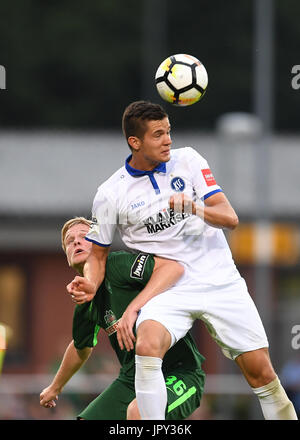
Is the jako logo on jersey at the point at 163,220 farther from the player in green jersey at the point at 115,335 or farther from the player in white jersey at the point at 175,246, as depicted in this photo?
the player in green jersey at the point at 115,335

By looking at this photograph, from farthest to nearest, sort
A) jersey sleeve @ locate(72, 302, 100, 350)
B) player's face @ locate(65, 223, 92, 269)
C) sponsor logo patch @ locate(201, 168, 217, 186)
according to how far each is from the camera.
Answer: jersey sleeve @ locate(72, 302, 100, 350) < player's face @ locate(65, 223, 92, 269) < sponsor logo patch @ locate(201, 168, 217, 186)

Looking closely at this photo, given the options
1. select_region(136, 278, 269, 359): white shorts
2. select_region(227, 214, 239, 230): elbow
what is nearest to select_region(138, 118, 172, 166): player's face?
select_region(227, 214, 239, 230): elbow

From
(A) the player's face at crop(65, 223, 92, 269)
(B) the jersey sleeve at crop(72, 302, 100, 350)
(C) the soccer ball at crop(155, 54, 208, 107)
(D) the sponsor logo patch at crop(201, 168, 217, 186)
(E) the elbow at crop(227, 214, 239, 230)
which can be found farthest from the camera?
(B) the jersey sleeve at crop(72, 302, 100, 350)

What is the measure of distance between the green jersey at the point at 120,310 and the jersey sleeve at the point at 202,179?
52cm

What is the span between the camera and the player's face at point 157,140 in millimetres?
6730

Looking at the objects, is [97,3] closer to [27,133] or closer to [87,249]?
[27,133]

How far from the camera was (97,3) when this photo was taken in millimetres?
39438

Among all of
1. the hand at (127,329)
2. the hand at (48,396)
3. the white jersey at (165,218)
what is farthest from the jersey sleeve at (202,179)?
the hand at (48,396)

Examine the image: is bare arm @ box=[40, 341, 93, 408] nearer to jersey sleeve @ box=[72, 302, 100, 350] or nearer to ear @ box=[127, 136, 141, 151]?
jersey sleeve @ box=[72, 302, 100, 350]

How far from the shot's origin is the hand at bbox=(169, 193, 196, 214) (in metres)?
6.36

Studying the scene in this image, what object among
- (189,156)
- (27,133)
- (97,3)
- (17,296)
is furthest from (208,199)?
(97,3)

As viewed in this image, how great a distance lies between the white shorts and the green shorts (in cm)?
36

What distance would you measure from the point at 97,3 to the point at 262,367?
1332 inches

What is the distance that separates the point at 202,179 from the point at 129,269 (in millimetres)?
728
